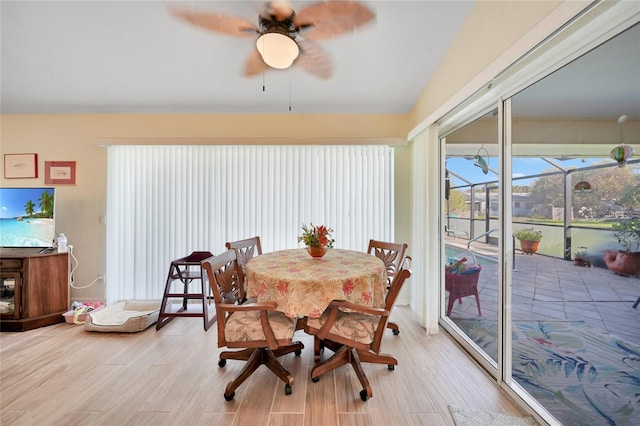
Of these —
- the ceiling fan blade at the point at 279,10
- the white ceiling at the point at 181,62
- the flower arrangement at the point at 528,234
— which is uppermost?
the white ceiling at the point at 181,62

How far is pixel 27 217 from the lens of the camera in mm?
2902

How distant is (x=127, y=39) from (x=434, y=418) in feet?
12.4

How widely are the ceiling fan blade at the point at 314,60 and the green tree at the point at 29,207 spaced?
3.48 metres

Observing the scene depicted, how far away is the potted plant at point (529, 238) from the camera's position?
174 centimetres

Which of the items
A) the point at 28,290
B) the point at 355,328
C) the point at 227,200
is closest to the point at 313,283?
the point at 355,328

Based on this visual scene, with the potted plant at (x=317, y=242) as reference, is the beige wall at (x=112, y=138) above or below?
above

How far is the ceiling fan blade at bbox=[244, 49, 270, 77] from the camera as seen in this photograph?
1.82 meters

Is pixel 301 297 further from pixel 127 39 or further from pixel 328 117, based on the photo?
pixel 127 39

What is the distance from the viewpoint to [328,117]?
3.25m

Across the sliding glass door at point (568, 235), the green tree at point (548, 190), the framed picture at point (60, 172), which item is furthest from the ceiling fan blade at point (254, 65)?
the framed picture at point (60, 172)

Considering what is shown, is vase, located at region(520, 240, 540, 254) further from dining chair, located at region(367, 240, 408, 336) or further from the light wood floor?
the light wood floor

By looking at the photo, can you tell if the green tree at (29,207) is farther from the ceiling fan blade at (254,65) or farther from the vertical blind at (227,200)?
the ceiling fan blade at (254,65)

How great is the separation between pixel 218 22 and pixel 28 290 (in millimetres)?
3452

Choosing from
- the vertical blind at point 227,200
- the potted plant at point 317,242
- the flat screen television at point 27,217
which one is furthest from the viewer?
the vertical blind at point 227,200
